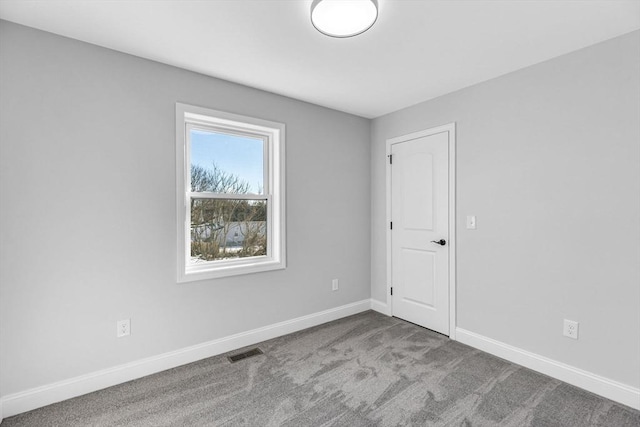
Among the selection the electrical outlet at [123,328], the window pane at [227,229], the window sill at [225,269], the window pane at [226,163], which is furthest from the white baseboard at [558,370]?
the electrical outlet at [123,328]

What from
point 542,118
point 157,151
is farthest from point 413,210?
point 157,151

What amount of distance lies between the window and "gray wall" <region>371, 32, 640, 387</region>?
1.78 m

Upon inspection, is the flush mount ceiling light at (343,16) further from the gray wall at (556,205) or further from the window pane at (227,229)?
the window pane at (227,229)

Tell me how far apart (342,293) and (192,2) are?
3007 millimetres

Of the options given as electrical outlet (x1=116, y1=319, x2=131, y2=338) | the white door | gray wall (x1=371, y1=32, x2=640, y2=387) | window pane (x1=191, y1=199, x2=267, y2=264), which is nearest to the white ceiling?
gray wall (x1=371, y1=32, x2=640, y2=387)

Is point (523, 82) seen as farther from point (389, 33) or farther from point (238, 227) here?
point (238, 227)

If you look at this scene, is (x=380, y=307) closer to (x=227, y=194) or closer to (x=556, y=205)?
(x=556, y=205)

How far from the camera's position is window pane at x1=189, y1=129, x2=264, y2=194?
2736 millimetres

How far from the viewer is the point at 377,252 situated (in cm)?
384

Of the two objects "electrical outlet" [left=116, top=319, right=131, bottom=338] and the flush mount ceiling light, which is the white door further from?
"electrical outlet" [left=116, top=319, right=131, bottom=338]

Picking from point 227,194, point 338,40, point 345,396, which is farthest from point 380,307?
point 338,40

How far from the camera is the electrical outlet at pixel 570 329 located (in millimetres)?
2244

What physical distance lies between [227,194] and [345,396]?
74.8 inches

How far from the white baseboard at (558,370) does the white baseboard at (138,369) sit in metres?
1.54
